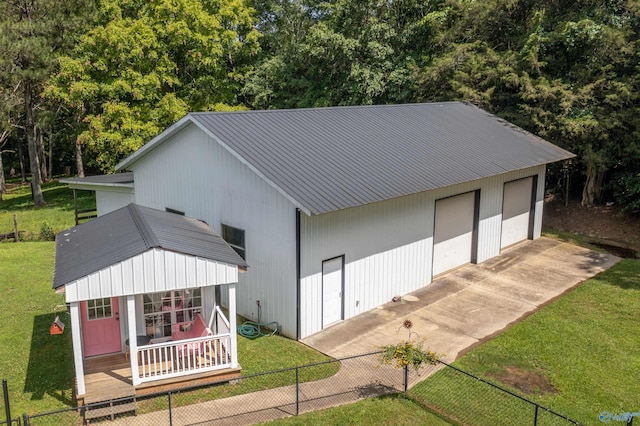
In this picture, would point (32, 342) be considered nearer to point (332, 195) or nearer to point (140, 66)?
point (332, 195)

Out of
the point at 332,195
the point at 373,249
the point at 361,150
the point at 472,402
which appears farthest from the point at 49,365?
the point at 361,150

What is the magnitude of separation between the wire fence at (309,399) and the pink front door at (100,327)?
173cm

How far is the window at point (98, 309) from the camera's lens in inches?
454

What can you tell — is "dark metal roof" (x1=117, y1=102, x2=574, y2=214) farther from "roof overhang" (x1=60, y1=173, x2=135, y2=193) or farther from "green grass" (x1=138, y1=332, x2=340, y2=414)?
"green grass" (x1=138, y1=332, x2=340, y2=414)

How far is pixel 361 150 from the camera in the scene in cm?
1592

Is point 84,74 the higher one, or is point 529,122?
point 84,74

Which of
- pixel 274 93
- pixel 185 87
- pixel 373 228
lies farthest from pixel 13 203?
pixel 373 228

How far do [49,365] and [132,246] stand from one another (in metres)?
4.00

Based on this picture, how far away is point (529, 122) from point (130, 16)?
23270 mm

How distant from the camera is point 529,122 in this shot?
24062 mm

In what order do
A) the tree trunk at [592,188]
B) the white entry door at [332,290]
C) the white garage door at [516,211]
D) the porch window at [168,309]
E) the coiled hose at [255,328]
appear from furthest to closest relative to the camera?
the tree trunk at [592,188]
the white garage door at [516,211]
the white entry door at [332,290]
the coiled hose at [255,328]
the porch window at [168,309]

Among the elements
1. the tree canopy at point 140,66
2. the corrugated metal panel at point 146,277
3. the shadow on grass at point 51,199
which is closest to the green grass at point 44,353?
the corrugated metal panel at point 146,277

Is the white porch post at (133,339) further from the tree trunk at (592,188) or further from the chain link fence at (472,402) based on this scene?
the tree trunk at (592,188)

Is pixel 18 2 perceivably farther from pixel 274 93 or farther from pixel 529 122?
pixel 529 122
